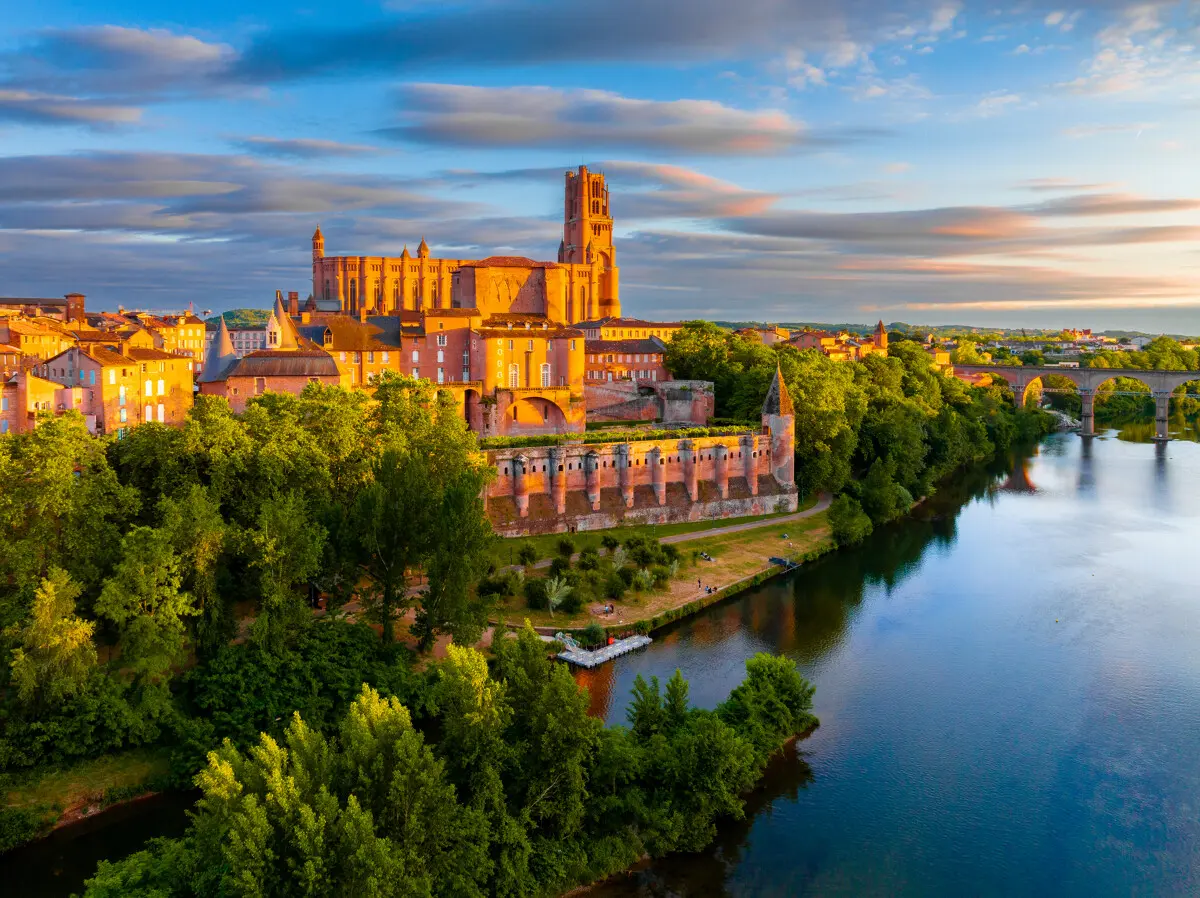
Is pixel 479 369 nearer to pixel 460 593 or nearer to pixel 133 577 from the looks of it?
pixel 460 593

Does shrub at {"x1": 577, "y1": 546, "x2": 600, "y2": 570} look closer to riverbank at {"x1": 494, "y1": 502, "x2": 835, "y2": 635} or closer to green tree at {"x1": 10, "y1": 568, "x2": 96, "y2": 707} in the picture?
riverbank at {"x1": 494, "y1": 502, "x2": 835, "y2": 635}

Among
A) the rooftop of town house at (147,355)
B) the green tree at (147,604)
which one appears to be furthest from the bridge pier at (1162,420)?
the green tree at (147,604)

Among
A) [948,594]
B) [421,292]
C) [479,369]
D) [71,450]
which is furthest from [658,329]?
[71,450]

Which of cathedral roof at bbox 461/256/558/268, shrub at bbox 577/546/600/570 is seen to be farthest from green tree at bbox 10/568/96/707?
cathedral roof at bbox 461/256/558/268

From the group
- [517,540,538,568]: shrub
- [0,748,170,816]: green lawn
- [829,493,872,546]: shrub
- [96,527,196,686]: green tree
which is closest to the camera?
[0,748,170,816]: green lawn

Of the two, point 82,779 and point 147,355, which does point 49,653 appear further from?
point 147,355

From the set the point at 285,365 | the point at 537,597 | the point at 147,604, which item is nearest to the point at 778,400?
the point at 537,597
